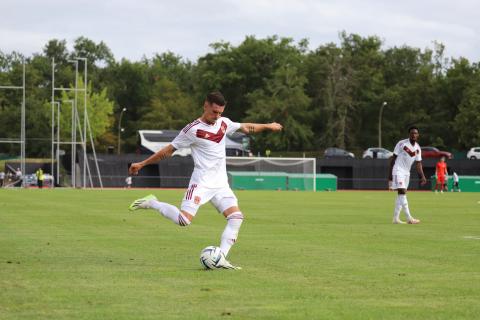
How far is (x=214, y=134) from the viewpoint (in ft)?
40.7

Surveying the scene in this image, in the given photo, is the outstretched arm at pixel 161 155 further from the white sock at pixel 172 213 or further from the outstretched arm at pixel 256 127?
the outstretched arm at pixel 256 127

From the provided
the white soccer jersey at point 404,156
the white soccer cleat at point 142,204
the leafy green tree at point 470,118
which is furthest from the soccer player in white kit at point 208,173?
the leafy green tree at point 470,118

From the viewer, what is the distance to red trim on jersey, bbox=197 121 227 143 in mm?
12344

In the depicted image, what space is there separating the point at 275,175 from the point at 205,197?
203 feet

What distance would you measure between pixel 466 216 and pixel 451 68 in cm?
8743

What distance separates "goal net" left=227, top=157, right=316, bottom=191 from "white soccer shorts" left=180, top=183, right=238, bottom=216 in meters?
59.6

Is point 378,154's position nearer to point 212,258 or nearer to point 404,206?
point 404,206

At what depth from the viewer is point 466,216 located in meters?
28.6

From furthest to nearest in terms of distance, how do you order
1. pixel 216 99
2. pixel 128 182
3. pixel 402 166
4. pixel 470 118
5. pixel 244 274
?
pixel 470 118
pixel 128 182
pixel 402 166
pixel 216 99
pixel 244 274

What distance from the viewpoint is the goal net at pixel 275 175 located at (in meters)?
72.7

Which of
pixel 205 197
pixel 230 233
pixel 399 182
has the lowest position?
pixel 230 233

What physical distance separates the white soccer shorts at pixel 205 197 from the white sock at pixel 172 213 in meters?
0.11

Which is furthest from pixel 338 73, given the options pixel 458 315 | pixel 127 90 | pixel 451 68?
pixel 458 315

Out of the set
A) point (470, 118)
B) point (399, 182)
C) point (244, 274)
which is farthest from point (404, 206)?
point (470, 118)
